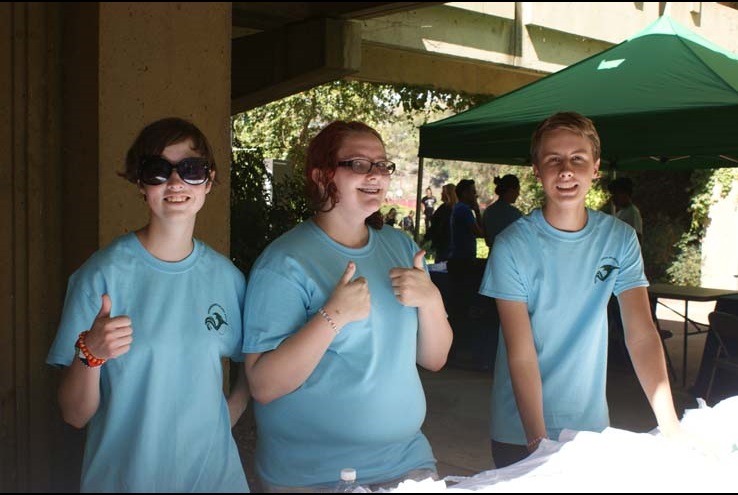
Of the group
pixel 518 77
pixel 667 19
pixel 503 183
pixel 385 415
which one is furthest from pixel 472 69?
pixel 385 415

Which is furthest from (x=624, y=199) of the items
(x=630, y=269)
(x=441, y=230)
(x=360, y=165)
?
(x=360, y=165)

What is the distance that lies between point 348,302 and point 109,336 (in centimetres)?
53

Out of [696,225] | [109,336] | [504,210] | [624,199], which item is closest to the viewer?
[109,336]

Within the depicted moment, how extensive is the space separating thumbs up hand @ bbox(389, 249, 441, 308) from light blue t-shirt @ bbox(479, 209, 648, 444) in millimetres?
358

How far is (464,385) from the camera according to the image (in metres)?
6.98

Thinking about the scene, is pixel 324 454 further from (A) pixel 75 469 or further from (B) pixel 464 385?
(B) pixel 464 385

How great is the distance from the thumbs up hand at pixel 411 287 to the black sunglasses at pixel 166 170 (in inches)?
21.1

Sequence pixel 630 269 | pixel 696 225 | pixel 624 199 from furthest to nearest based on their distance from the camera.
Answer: pixel 696 225
pixel 624 199
pixel 630 269

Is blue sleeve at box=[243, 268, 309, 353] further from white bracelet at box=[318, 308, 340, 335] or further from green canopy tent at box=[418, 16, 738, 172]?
green canopy tent at box=[418, 16, 738, 172]

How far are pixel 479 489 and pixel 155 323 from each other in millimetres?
789

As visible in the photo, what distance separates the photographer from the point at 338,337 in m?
1.97

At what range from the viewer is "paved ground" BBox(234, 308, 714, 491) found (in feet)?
16.0

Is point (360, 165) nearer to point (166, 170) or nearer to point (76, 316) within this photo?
point (166, 170)

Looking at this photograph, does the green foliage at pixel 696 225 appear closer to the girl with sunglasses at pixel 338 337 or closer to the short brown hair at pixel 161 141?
the girl with sunglasses at pixel 338 337
